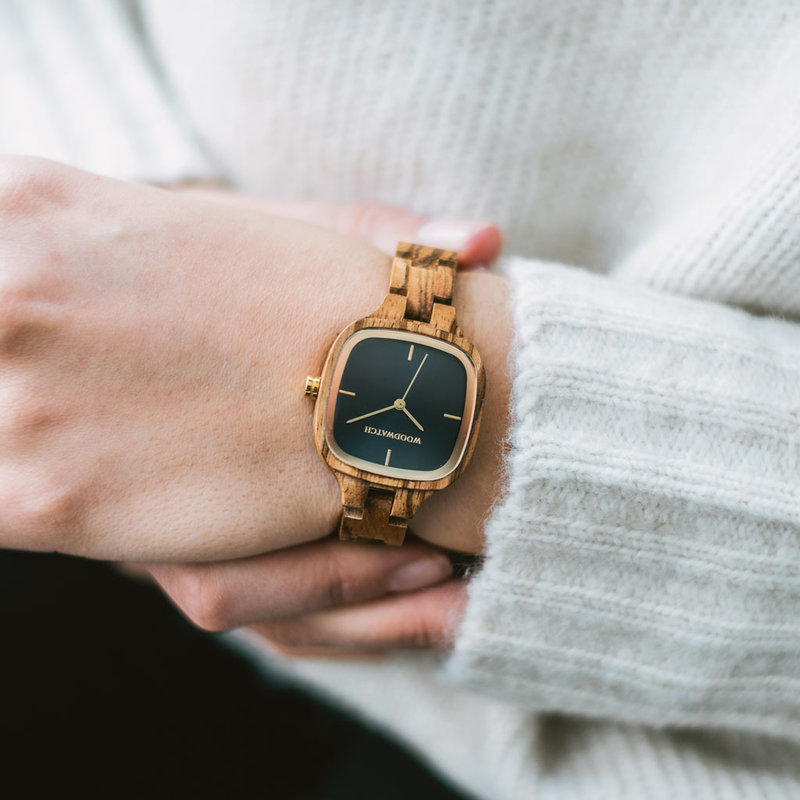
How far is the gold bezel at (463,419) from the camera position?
2.64 feet

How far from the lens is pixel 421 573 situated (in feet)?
3.07

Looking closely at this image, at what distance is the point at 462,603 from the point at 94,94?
1166mm

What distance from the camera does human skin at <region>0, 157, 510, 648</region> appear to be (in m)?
0.81

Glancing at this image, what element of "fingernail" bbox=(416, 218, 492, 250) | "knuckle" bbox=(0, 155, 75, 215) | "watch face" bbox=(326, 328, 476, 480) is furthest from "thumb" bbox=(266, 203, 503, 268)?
"knuckle" bbox=(0, 155, 75, 215)

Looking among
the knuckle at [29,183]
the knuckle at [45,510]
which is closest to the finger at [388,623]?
the knuckle at [45,510]

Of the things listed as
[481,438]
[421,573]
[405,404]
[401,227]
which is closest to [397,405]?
[405,404]

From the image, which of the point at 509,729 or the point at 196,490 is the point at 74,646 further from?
the point at 509,729

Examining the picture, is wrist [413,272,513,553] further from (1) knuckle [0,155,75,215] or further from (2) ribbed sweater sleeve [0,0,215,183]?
(2) ribbed sweater sleeve [0,0,215,183]

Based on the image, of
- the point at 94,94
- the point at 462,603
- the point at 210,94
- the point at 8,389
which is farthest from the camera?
the point at 94,94

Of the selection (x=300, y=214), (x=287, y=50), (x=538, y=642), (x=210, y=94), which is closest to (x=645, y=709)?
(x=538, y=642)

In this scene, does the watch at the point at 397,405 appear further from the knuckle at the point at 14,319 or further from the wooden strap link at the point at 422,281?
the knuckle at the point at 14,319

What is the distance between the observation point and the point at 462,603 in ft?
3.06

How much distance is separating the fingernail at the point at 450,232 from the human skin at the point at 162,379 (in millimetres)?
167

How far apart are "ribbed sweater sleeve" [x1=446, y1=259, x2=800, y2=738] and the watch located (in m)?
0.08
